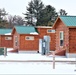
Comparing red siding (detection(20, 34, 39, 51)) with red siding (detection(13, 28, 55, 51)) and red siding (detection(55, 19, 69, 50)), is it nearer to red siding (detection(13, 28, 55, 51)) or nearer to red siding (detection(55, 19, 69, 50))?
red siding (detection(13, 28, 55, 51))

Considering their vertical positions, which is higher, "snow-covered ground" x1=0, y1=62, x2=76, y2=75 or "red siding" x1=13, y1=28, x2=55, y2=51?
"red siding" x1=13, y1=28, x2=55, y2=51

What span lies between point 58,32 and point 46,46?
99.9 inches

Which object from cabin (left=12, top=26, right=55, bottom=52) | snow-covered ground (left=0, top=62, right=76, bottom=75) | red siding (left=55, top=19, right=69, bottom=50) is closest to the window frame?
red siding (left=55, top=19, right=69, bottom=50)

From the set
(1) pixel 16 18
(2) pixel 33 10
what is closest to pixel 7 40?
(2) pixel 33 10

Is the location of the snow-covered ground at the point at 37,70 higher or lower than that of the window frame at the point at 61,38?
lower

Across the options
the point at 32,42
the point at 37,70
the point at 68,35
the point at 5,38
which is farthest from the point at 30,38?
the point at 37,70

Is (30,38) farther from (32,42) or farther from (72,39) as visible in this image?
(72,39)

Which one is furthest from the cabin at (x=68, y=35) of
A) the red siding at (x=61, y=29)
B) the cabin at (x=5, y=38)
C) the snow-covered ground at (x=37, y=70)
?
the cabin at (x=5, y=38)

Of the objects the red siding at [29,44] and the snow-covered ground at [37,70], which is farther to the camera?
the red siding at [29,44]

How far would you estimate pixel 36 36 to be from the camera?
4391 centimetres

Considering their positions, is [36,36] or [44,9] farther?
[44,9]

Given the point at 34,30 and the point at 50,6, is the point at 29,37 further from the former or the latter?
the point at 50,6

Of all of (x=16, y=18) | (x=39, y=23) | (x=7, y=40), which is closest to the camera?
(x=7, y=40)

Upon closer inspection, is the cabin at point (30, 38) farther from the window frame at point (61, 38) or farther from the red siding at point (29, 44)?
the window frame at point (61, 38)
